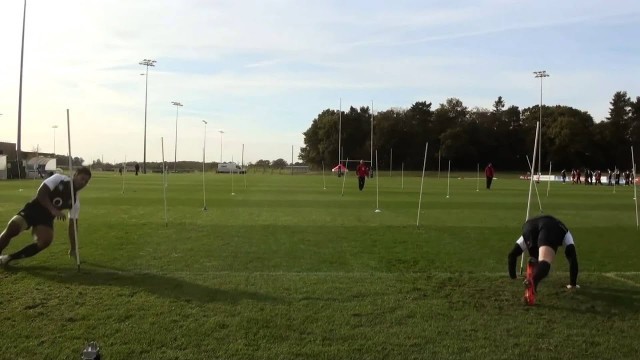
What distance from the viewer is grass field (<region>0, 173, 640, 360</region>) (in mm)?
5809

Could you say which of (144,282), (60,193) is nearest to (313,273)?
(144,282)

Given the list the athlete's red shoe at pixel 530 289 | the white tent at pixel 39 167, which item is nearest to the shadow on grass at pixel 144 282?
the athlete's red shoe at pixel 530 289

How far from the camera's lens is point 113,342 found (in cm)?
584

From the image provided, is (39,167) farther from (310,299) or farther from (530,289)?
(530,289)

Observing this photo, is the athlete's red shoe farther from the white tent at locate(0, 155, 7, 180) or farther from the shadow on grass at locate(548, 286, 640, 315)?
the white tent at locate(0, 155, 7, 180)

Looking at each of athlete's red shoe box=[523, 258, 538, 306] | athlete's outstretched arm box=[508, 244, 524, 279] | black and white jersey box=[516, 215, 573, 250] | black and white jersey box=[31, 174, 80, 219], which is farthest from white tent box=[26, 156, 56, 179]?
athlete's red shoe box=[523, 258, 538, 306]

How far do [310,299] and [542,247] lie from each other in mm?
3237

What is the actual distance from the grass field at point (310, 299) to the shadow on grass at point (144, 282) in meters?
0.03

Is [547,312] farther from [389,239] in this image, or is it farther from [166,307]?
[389,239]

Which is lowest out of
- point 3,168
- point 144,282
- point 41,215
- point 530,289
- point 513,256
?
point 144,282

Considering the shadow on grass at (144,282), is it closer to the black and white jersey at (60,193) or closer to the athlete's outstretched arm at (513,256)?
the black and white jersey at (60,193)

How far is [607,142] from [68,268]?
110m

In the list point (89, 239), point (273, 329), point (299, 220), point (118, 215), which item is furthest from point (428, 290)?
point (118, 215)

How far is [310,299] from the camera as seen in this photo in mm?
7652
